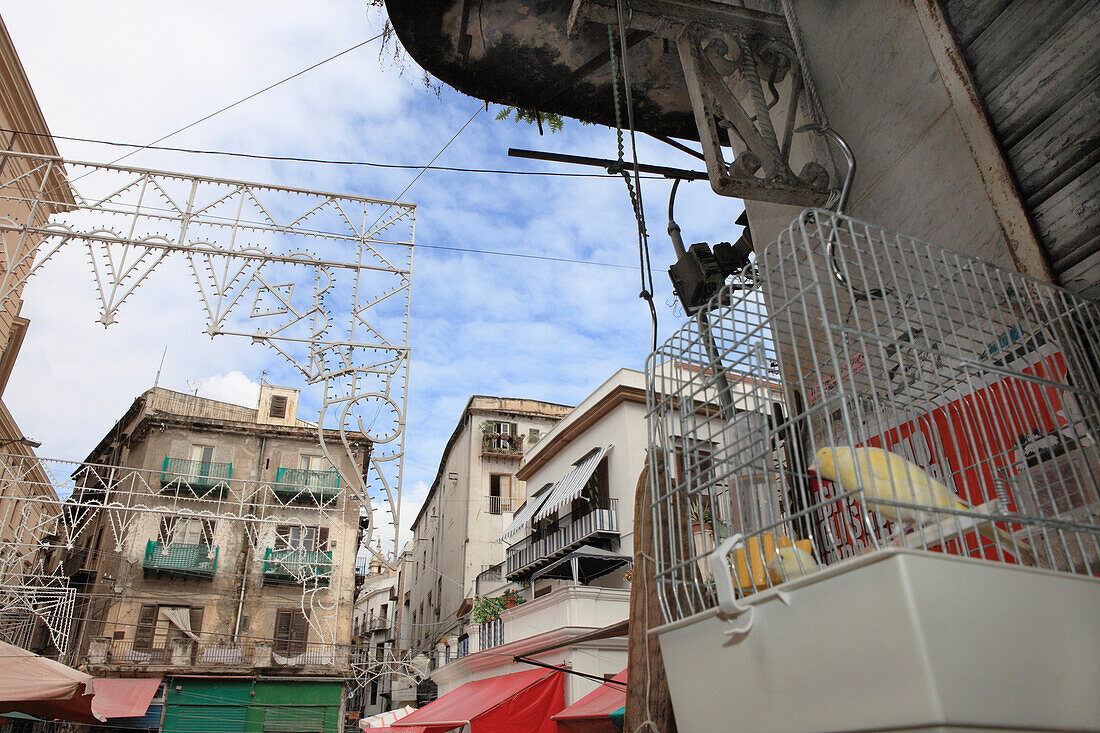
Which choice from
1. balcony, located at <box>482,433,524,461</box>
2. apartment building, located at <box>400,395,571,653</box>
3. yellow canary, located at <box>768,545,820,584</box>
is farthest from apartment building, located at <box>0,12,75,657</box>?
balcony, located at <box>482,433,524,461</box>

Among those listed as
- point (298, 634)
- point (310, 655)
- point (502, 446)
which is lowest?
point (310, 655)

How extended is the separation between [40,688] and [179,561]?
20.2 m

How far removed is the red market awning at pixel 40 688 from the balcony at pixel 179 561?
18529mm

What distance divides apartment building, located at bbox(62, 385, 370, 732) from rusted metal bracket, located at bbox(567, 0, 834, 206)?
19094 millimetres

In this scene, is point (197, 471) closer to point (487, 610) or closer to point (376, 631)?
point (487, 610)

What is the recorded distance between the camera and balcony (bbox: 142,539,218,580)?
22828mm

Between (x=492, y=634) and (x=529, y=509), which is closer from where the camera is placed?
(x=492, y=634)

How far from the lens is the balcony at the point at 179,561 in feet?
74.9

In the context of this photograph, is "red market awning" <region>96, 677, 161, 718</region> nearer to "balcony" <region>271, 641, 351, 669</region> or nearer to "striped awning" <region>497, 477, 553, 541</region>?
"balcony" <region>271, 641, 351, 669</region>

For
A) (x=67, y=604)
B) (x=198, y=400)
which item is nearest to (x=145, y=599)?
(x=67, y=604)

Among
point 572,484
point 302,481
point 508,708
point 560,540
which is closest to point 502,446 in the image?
point 302,481

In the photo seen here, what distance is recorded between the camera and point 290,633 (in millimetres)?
23609

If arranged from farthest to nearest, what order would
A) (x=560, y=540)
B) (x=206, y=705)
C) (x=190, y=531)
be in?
(x=190, y=531)
(x=206, y=705)
(x=560, y=540)

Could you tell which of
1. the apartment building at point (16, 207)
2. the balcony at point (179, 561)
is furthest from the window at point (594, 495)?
the balcony at point (179, 561)
